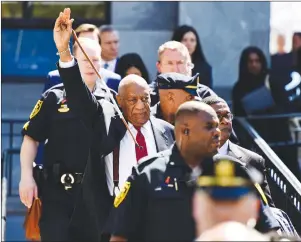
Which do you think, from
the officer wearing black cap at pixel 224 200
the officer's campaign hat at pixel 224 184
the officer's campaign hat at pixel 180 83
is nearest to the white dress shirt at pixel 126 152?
the officer's campaign hat at pixel 180 83

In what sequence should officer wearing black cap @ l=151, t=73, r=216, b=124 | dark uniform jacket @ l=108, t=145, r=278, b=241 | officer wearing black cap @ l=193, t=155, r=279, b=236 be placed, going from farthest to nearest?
officer wearing black cap @ l=151, t=73, r=216, b=124, dark uniform jacket @ l=108, t=145, r=278, b=241, officer wearing black cap @ l=193, t=155, r=279, b=236

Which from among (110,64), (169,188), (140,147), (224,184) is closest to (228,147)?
(140,147)

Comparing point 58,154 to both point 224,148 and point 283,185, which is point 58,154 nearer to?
point 224,148

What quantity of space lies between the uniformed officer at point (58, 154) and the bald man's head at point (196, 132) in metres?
2.10

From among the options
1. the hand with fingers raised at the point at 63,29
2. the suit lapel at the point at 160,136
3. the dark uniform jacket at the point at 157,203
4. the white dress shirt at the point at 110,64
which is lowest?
the dark uniform jacket at the point at 157,203

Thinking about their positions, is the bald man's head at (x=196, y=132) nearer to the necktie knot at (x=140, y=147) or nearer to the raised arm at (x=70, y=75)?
the raised arm at (x=70, y=75)

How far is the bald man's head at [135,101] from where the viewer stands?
6965mm

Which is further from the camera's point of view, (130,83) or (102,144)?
(130,83)

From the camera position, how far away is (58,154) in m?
7.71

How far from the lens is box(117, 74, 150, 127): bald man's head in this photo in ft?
22.9

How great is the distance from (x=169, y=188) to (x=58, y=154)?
2.58m

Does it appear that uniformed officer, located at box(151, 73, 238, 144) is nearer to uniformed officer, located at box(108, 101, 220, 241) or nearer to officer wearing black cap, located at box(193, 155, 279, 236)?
uniformed officer, located at box(108, 101, 220, 241)

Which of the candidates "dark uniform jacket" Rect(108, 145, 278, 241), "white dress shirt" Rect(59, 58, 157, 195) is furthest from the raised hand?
"dark uniform jacket" Rect(108, 145, 278, 241)

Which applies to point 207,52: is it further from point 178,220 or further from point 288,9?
point 178,220
